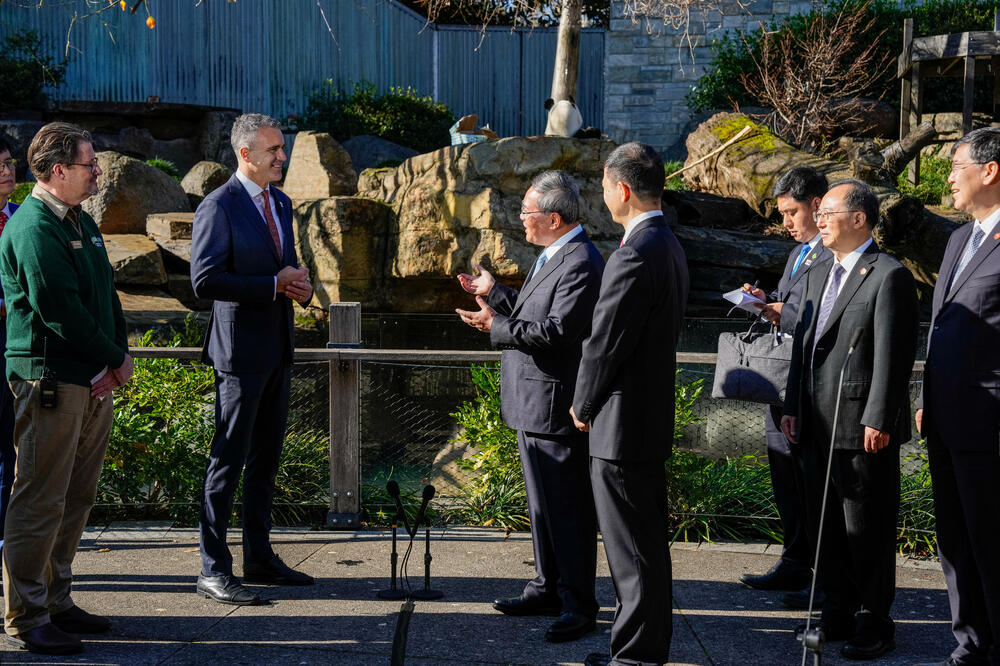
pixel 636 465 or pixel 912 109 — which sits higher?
pixel 912 109

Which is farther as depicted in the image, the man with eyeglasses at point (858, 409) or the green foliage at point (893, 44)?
the green foliage at point (893, 44)

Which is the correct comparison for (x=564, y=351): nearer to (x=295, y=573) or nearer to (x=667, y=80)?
(x=295, y=573)

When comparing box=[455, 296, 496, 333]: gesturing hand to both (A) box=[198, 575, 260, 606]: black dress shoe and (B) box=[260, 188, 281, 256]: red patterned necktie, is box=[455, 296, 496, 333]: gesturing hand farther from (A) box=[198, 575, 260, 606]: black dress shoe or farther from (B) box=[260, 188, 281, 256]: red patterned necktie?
(A) box=[198, 575, 260, 606]: black dress shoe

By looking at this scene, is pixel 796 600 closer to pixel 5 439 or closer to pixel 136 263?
pixel 5 439

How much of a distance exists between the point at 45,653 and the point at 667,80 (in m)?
18.7

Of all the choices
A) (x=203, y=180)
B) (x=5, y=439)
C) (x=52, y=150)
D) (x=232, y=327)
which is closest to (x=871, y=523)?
(x=232, y=327)

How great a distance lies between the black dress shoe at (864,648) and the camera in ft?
13.2

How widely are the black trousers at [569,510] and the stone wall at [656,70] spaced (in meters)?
16.8

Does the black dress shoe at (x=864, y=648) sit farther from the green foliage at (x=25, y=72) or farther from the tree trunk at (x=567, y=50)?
the green foliage at (x=25, y=72)

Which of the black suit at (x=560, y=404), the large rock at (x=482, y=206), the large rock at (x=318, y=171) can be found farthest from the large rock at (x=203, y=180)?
the black suit at (x=560, y=404)

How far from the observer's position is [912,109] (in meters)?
17.3

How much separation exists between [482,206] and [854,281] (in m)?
6.97

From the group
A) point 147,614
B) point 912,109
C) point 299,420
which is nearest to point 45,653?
point 147,614

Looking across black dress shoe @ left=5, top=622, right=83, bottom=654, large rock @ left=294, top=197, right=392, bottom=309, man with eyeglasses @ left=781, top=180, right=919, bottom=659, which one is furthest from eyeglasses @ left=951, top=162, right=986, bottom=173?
large rock @ left=294, top=197, right=392, bottom=309
